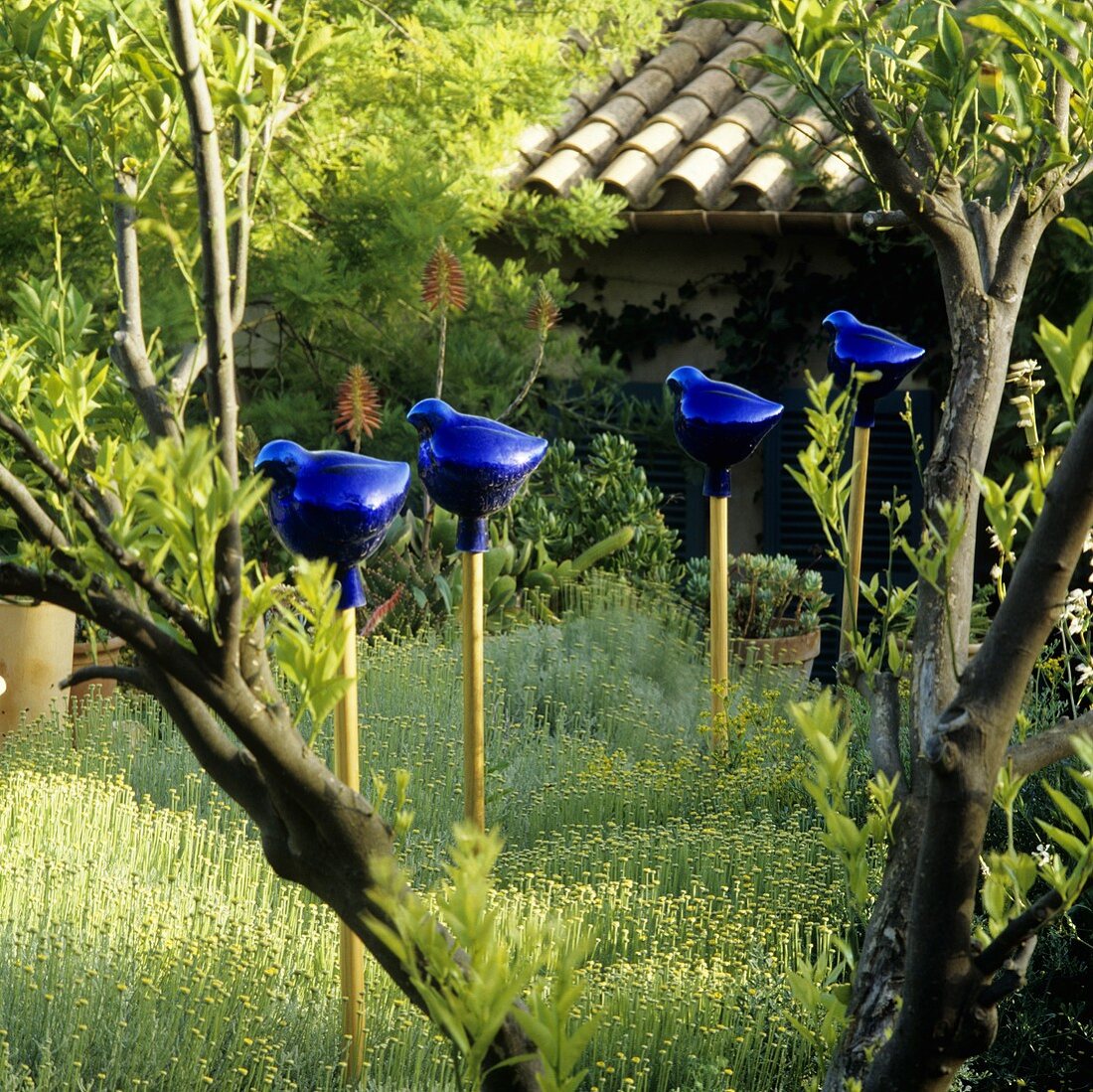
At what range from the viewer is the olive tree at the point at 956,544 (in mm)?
1286

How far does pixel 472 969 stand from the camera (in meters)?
1.10

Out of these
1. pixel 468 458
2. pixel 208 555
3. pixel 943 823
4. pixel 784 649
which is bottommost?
pixel 784 649

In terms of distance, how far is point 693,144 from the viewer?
8016 millimetres

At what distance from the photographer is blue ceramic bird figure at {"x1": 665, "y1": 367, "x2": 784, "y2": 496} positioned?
4.65 metres

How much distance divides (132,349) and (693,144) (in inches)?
274

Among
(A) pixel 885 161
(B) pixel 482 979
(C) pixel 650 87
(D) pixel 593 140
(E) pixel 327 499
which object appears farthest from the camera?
(C) pixel 650 87

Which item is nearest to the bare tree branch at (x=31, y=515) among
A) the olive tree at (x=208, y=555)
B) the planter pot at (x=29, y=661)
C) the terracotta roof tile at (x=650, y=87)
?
the olive tree at (x=208, y=555)

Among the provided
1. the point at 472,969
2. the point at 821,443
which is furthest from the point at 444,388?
the point at 472,969

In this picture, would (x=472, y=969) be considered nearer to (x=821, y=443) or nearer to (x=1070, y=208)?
(x=821, y=443)

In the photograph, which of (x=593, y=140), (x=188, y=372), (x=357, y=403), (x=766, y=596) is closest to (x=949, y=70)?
(x=188, y=372)

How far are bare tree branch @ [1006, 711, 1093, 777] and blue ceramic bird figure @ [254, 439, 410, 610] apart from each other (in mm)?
1470

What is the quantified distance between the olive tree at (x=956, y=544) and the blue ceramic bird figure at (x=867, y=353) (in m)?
1.95

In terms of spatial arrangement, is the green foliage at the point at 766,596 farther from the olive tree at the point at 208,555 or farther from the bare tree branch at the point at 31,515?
the bare tree branch at the point at 31,515

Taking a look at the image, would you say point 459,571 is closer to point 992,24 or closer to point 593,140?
point 593,140
